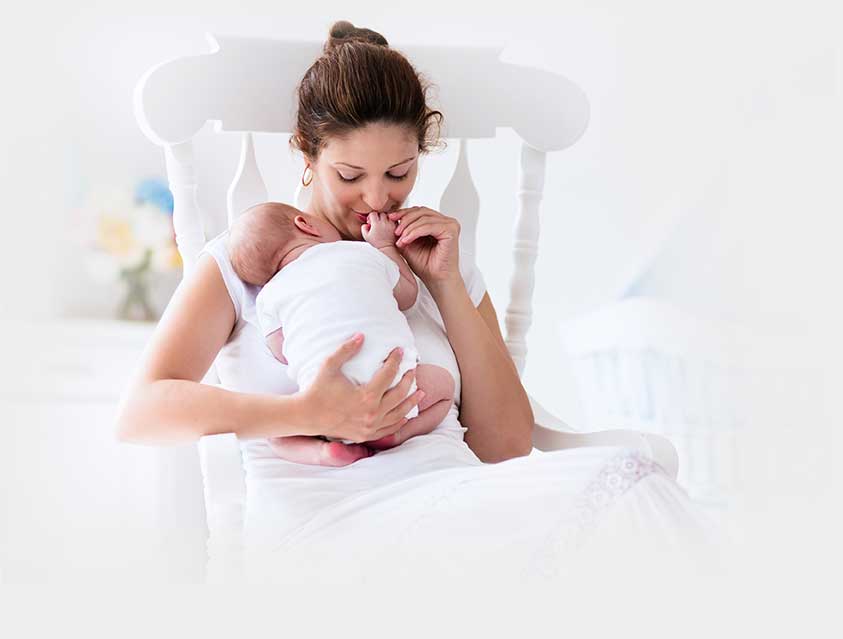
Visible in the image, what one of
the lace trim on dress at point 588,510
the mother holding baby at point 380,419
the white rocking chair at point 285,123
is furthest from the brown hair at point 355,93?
the lace trim on dress at point 588,510

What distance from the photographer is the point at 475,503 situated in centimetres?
109

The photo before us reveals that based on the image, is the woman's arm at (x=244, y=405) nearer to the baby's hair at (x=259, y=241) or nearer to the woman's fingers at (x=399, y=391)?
the woman's fingers at (x=399, y=391)

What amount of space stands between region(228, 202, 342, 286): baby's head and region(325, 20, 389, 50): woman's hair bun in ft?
0.90

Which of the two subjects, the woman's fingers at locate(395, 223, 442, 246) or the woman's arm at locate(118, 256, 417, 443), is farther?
the woman's fingers at locate(395, 223, 442, 246)

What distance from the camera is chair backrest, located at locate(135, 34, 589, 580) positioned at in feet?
4.52

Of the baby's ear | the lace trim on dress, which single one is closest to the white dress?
the lace trim on dress

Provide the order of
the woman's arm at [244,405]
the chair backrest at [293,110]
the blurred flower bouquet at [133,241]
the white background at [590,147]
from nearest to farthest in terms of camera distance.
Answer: the woman's arm at [244,405], the chair backrest at [293,110], the white background at [590,147], the blurred flower bouquet at [133,241]

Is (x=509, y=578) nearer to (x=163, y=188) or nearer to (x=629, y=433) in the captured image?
(x=629, y=433)

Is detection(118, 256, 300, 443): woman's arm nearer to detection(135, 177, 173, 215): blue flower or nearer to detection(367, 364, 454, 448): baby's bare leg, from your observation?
detection(367, 364, 454, 448): baby's bare leg

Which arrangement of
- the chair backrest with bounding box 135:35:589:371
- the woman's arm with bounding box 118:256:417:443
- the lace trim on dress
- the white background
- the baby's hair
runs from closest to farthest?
the lace trim on dress, the woman's arm with bounding box 118:256:417:443, the baby's hair, the chair backrest with bounding box 135:35:589:371, the white background

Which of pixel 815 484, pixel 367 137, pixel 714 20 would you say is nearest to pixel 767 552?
pixel 367 137

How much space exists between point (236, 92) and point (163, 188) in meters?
1.50

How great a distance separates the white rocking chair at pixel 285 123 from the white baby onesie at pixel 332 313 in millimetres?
143

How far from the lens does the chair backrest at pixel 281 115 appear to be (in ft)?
4.52
